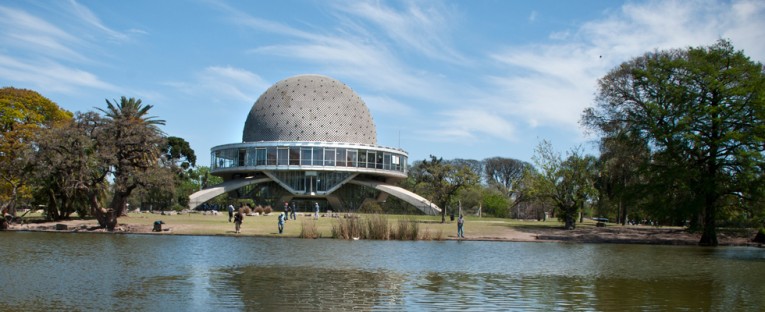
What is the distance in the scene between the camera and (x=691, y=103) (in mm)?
32469

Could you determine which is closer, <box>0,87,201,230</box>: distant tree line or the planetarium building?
<box>0,87,201,230</box>: distant tree line

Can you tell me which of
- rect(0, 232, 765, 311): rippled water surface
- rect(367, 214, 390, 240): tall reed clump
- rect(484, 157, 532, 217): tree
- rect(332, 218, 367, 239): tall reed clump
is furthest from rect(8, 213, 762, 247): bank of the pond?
rect(484, 157, 532, 217): tree

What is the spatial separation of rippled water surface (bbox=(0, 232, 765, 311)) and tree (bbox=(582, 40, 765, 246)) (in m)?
6.83

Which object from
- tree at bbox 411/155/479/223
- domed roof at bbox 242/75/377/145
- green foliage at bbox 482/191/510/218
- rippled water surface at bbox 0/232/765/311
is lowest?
rippled water surface at bbox 0/232/765/311

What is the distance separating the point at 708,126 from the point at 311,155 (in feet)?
152

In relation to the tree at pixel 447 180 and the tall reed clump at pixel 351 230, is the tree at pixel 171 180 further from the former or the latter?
the tree at pixel 447 180

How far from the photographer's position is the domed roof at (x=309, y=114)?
77312mm

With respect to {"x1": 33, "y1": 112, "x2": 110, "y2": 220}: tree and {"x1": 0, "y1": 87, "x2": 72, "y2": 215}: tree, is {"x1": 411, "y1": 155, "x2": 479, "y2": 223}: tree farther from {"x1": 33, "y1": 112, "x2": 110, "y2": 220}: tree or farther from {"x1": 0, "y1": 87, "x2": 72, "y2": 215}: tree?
{"x1": 0, "y1": 87, "x2": 72, "y2": 215}: tree

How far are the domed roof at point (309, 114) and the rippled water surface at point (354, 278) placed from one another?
51616 mm

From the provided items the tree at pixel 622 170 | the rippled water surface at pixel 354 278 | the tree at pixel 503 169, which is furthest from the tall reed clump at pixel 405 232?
the tree at pixel 503 169

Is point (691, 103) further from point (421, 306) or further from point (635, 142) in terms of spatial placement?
point (421, 306)

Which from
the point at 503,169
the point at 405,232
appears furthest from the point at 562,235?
the point at 503,169

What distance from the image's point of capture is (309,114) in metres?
78.1

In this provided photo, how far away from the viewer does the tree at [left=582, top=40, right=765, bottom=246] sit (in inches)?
1214
